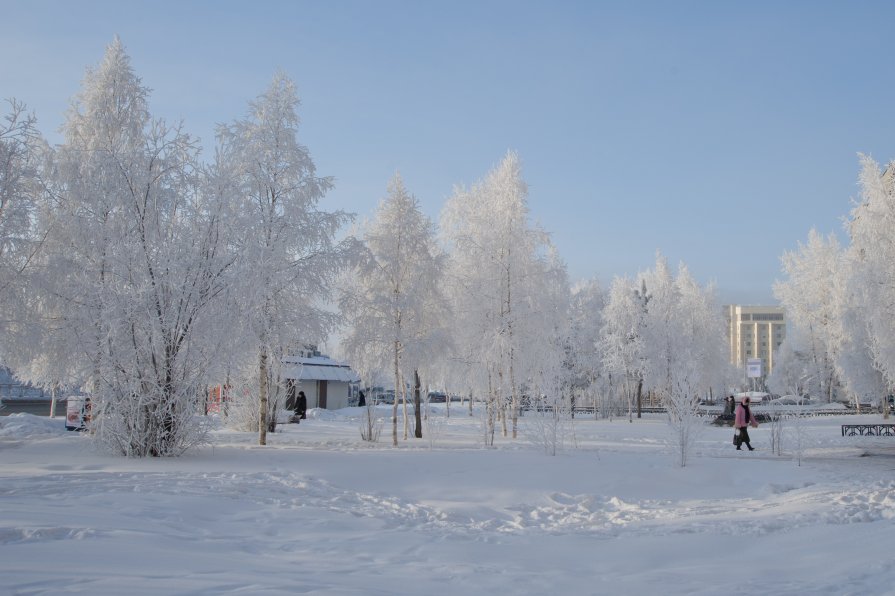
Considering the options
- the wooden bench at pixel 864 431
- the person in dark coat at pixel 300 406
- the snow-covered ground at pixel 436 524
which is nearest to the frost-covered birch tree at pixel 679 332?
the wooden bench at pixel 864 431

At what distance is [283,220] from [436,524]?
1144 centimetres

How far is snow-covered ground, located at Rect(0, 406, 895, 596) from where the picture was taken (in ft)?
18.3

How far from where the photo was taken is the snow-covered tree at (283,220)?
1773 cm

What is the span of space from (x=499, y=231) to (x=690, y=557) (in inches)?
699

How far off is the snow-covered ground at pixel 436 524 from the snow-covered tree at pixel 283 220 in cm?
348

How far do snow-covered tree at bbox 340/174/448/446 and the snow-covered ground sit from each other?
5.18 m

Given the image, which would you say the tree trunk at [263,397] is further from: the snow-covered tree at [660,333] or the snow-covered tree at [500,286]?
the snow-covered tree at [660,333]

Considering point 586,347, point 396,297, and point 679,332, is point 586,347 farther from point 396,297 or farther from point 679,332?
point 396,297

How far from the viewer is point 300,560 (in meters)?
6.45

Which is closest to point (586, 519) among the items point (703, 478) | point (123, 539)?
point (703, 478)

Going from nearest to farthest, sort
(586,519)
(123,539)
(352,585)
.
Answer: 1. (352,585)
2. (123,539)
3. (586,519)

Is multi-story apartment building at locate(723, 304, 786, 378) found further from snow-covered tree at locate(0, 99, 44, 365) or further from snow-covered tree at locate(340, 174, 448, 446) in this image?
snow-covered tree at locate(0, 99, 44, 365)

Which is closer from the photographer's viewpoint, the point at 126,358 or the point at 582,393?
the point at 126,358

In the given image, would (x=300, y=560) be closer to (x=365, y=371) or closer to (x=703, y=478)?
(x=703, y=478)
